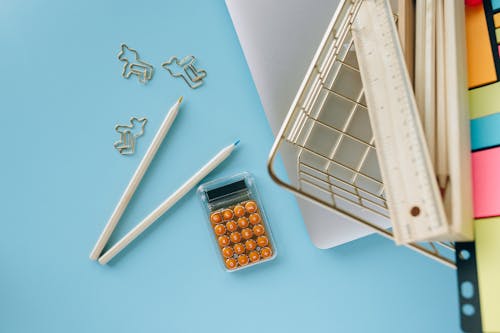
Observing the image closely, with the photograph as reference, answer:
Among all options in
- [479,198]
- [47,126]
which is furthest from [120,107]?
[479,198]

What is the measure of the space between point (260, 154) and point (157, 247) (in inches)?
10.0

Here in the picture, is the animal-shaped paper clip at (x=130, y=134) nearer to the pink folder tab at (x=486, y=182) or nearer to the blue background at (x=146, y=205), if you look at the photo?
the blue background at (x=146, y=205)

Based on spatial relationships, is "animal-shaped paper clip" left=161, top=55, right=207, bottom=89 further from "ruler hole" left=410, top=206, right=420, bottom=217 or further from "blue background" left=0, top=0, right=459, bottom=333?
"ruler hole" left=410, top=206, right=420, bottom=217

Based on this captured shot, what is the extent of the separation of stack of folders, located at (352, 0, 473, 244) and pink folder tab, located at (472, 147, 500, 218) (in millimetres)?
17

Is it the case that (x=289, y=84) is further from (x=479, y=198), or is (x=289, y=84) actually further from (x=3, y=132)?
(x=3, y=132)

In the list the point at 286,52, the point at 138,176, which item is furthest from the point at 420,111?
the point at 138,176

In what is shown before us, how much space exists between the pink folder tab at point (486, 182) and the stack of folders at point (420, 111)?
2 centimetres

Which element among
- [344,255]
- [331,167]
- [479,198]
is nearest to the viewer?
[479,198]

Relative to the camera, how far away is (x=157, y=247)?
0.90 meters

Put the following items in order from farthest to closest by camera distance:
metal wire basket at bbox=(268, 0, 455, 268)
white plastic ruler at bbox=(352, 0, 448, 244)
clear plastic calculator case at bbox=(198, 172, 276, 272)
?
clear plastic calculator case at bbox=(198, 172, 276, 272) → metal wire basket at bbox=(268, 0, 455, 268) → white plastic ruler at bbox=(352, 0, 448, 244)

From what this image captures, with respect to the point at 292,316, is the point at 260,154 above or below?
above

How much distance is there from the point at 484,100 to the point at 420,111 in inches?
3.0

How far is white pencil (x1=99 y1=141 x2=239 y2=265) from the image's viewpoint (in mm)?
861

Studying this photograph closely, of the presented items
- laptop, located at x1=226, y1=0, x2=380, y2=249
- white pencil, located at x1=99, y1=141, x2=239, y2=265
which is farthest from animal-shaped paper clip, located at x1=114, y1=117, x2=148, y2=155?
laptop, located at x1=226, y1=0, x2=380, y2=249
